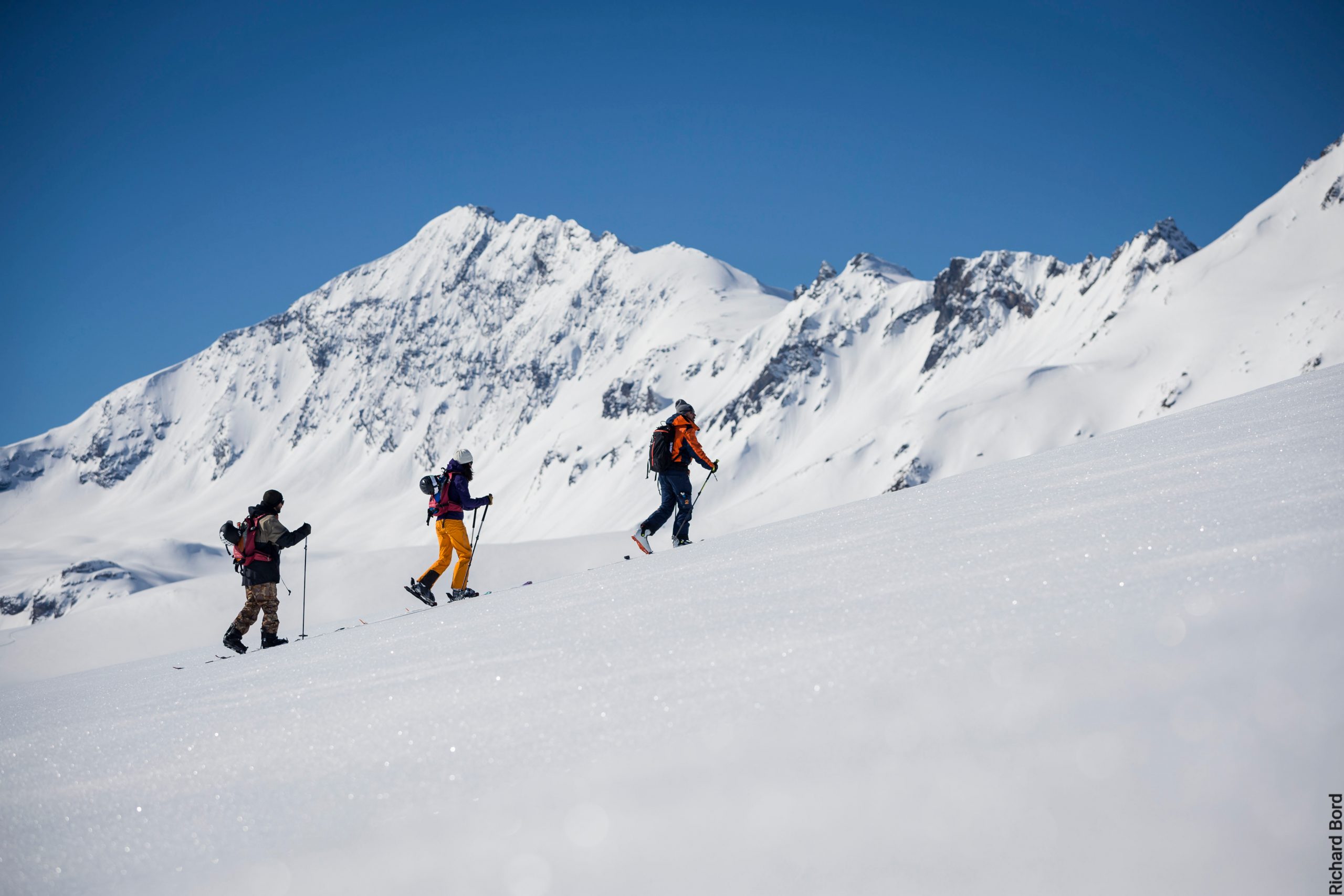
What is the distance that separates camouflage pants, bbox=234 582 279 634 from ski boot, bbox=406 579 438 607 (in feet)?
5.00

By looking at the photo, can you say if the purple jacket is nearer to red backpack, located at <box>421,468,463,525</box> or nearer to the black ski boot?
red backpack, located at <box>421,468,463,525</box>

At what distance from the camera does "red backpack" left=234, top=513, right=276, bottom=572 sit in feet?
31.1

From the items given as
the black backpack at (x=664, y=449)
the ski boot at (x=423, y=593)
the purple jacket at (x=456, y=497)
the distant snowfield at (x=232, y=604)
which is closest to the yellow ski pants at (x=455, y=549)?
the purple jacket at (x=456, y=497)

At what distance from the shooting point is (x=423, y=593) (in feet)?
31.4

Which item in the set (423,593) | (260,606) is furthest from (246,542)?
(423,593)

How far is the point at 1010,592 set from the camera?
3.22 meters

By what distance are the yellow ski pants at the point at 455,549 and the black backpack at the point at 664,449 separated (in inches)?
96.2

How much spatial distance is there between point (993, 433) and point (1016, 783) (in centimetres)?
11442

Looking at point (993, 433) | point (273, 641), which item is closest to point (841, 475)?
point (993, 433)

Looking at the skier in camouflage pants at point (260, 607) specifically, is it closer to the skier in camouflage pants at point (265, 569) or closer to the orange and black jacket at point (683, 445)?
the skier in camouflage pants at point (265, 569)

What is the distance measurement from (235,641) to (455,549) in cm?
254

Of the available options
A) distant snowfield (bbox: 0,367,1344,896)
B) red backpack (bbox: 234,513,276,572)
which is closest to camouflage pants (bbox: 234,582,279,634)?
red backpack (bbox: 234,513,276,572)

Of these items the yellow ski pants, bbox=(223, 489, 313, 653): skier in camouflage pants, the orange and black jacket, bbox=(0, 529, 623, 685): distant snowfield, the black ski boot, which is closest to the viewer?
the black ski boot

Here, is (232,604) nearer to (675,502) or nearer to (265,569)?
(265,569)
